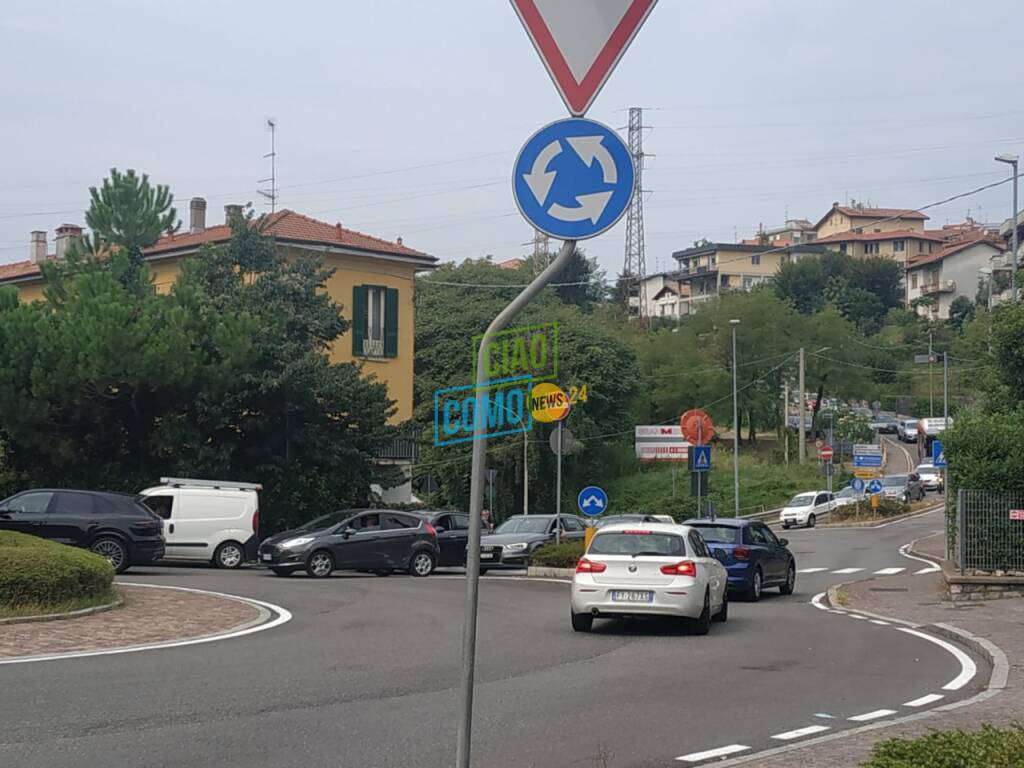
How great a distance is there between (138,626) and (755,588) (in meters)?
11.5

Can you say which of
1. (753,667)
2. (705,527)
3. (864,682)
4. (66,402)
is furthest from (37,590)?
(66,402)

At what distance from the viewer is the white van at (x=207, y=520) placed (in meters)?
30.0

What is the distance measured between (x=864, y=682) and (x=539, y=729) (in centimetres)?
431

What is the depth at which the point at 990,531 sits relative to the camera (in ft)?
75.9

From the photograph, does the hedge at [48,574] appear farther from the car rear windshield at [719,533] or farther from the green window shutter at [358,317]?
the green window shutter at [358,317]

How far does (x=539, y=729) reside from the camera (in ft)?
31.4

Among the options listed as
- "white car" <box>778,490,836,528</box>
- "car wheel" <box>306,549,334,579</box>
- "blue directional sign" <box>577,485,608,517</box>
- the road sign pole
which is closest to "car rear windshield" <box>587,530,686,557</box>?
"blue directional sign" <box>577,485,608,517</box>

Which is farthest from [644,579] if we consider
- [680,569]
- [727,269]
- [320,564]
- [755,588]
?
[727,269]

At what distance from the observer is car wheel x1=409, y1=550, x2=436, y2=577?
28562mm

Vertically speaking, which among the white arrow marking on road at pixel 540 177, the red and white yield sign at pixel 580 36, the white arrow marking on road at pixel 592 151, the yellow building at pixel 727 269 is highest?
the yellow building at pixel 727 269

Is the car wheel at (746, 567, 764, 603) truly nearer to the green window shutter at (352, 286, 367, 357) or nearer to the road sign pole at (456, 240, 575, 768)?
the road sign pole at (456, 240, 575, 768)

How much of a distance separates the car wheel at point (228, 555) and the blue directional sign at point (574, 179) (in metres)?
26.9

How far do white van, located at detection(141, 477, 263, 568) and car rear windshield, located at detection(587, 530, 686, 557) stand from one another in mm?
14929

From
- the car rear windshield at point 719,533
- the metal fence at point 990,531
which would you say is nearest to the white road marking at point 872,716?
the car rear windshield at point 719,533
